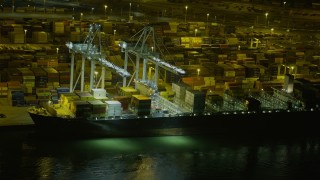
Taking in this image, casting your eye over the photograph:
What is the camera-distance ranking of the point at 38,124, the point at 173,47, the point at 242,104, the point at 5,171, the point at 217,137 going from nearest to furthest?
1. the point at 5,171
2. the point at 38,124
3. the point at 217,137
4. the point at 242,104
5. the point at 173,47

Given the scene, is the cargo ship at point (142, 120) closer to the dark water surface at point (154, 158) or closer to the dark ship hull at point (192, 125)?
the dark ship hull at point (192, 125)

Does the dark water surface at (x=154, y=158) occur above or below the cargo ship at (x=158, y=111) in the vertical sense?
below

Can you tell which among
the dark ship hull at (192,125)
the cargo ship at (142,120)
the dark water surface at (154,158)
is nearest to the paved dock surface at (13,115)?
the dark water surface at (154,158)

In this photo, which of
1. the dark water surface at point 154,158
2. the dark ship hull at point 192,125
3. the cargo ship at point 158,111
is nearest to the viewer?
the dark water surface at point 154,158

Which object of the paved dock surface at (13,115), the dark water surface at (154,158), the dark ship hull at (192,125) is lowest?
the dark water surface at (154,158)

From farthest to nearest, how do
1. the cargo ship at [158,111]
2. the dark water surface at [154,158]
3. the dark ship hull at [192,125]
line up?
the cargo ship at [158,111]
the dark ship hull at [192,125]
the dark water surface at [154,158]

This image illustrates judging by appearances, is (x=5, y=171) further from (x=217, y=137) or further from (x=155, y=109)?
(x=217, y=137)

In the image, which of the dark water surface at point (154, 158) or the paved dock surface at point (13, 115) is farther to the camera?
the paved dock surface at point (13, 115)

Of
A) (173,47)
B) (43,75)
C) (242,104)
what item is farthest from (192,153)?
(173,47)

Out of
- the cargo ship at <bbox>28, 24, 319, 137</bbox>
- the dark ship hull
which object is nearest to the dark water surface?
the dark ship hull
